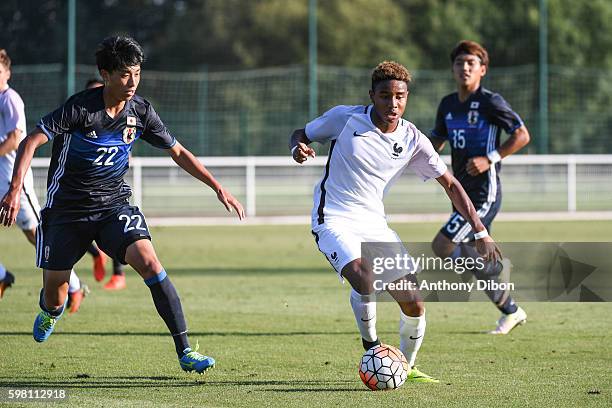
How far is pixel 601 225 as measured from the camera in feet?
72.0

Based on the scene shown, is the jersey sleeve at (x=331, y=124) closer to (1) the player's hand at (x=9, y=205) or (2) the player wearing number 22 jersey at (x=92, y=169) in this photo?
(2) the player wearing number 22 jersey at (x=92, y=169)

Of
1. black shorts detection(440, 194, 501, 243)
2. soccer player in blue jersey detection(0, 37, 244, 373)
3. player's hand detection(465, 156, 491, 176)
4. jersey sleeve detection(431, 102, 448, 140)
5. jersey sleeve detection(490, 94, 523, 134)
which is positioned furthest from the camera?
jersey sleeve detection(431, 102, 448, 140)

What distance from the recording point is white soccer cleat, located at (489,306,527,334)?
9148mm

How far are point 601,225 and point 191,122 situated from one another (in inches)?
456

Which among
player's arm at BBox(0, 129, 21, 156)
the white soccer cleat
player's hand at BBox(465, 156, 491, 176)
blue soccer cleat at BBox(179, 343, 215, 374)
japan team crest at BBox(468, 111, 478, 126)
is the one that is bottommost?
the white soccer cleat

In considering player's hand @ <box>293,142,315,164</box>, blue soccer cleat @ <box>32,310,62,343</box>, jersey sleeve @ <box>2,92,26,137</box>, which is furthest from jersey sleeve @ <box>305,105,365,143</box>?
jersey sleeve @ <box>2,92,26,137</box>

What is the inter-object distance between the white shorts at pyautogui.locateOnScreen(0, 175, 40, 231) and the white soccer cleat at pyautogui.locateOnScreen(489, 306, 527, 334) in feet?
13.8

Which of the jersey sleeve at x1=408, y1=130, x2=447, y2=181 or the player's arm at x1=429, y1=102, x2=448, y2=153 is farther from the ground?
the jersey sleeve at x1=408, y1=130, x2=447, y2=181

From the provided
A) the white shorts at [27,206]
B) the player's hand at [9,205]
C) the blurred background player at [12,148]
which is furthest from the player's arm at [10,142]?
the player's hand at [9,205]

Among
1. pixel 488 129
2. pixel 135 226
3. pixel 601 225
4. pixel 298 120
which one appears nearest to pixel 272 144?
pixel 298 120

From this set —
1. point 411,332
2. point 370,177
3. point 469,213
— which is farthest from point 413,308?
point 370,177

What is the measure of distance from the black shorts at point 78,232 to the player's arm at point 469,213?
1977mm

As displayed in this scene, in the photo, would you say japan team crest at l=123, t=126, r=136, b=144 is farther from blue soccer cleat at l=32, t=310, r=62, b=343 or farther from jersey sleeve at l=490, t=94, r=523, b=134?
jersey sleeve at l=490, t=94, r=523, b=134

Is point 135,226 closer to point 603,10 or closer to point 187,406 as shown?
point 187,406
